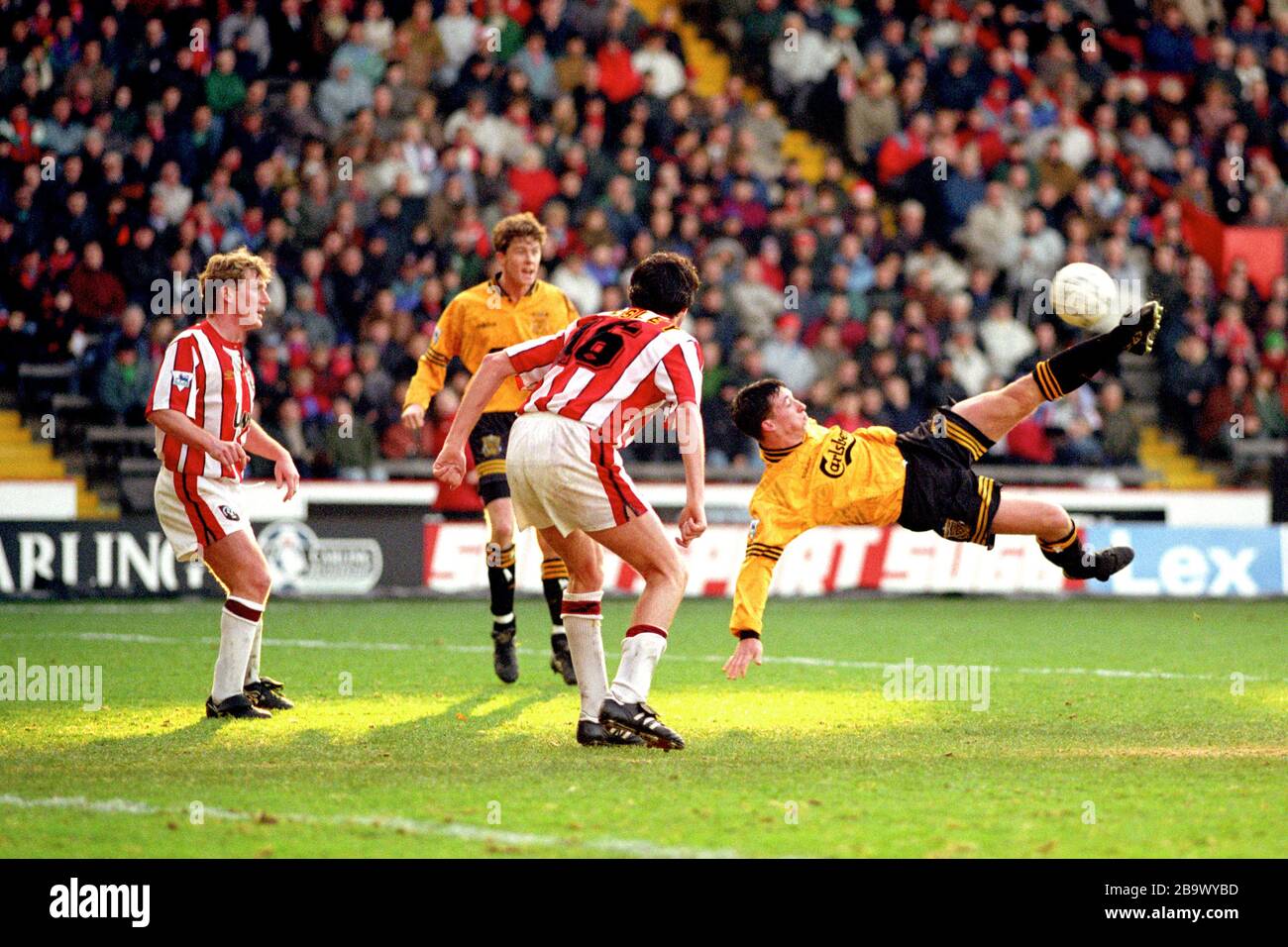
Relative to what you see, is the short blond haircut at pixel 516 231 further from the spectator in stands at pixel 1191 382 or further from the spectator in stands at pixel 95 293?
the spectator in stands at pixel 1191 382

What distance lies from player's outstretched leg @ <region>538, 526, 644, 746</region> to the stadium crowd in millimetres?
9203

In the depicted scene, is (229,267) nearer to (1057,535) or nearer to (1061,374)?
(1061,374)

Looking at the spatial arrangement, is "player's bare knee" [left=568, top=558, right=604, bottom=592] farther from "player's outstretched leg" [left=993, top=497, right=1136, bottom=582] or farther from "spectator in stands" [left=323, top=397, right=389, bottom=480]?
"spectator in stands" [left=323, top=397, right=389, bottom=480]

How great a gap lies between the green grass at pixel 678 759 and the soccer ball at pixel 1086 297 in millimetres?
2030

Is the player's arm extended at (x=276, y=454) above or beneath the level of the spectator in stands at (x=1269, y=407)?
beneath

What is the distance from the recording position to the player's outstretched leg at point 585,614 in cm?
779

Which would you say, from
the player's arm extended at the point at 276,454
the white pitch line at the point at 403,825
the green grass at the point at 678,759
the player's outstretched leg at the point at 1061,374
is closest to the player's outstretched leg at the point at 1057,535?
the player's outstretched leg at the point at 1061,374

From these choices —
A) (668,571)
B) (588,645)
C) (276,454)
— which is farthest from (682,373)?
(276,454)

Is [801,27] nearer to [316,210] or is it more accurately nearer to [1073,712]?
[316,210]

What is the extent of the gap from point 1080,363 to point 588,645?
2.94m

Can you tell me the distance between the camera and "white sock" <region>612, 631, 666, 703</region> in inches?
295

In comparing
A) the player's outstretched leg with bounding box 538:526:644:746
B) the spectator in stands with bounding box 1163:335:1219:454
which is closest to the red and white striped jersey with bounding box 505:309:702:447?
the player's outstretched leg with bounding box 538:526:644:746

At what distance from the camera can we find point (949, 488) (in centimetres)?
905
